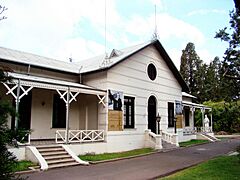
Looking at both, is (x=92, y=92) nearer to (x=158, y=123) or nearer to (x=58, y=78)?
(x=58, y=78)

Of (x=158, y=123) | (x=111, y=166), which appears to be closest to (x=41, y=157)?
(x=111, y=166)

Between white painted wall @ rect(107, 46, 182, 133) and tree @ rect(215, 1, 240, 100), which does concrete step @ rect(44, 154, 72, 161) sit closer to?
white painted wall @ rect(107, 46, 182, 133)

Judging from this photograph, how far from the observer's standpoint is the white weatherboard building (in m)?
13.8

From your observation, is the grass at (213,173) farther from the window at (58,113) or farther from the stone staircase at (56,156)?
the window at (58,113)

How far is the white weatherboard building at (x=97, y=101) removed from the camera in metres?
13.8

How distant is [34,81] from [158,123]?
10015 mm

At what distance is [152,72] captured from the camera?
19859 millimetres

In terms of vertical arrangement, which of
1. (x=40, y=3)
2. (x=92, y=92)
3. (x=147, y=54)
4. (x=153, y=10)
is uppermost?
(x=153, y=10)

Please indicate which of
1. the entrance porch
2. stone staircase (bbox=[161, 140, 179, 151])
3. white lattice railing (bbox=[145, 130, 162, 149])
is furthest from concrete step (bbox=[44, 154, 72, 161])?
stone staircase (bbox=[161, 140, 179, 151])

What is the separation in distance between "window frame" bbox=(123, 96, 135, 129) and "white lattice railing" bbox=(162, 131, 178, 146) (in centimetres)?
314

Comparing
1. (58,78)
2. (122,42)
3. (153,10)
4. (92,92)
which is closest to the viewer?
(92,92)

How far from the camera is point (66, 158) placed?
1188 cm

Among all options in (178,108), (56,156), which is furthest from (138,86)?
(56,156)

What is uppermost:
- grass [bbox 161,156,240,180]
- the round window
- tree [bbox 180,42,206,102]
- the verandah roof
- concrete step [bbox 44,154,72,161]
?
tree [bbox 180,42,206,102]
